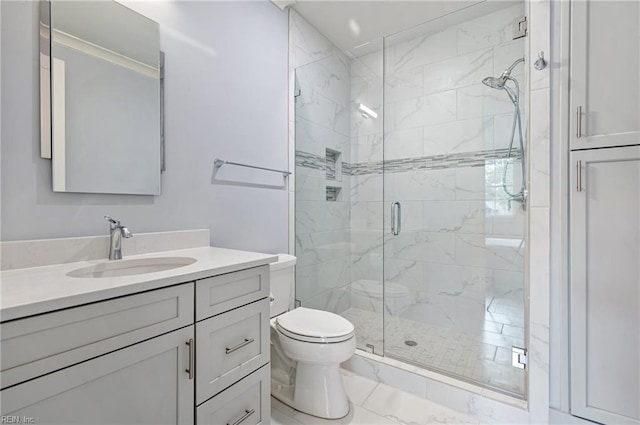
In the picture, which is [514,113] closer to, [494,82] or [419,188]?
[494,82]

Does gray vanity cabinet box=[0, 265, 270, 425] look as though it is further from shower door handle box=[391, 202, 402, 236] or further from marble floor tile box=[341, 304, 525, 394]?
shower door handle box=[391, 202, 402, 236]

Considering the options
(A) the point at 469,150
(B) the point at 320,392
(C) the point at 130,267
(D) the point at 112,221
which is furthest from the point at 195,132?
(A) the point at 469,150

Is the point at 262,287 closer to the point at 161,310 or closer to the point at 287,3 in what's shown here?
the point at 161,310

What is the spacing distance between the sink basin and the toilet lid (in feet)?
2.11

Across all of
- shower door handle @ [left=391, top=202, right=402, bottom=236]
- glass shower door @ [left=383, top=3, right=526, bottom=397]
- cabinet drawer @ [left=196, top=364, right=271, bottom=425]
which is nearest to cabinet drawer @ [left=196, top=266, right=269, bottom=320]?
cabinet drawer @ [left=196, top=364, right=271, bottom=425]

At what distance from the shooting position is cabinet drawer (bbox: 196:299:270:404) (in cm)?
→ 104

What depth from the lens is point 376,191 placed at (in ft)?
8.95

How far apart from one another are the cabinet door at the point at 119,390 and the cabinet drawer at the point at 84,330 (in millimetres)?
26

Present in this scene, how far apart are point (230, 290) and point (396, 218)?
67.3 inches

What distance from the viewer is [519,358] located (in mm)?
1642

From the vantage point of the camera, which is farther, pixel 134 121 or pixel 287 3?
pixel 287 3

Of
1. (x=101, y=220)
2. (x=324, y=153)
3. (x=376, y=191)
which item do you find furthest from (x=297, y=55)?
(x=101, y=220)

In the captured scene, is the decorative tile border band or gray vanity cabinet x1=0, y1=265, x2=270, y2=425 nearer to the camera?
gray vanity cabinet x1=0, y1=265, x2=270, y2=425

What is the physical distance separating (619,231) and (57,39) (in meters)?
2.46
